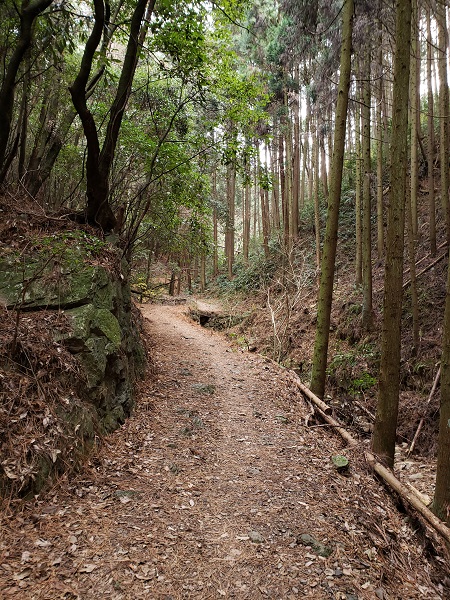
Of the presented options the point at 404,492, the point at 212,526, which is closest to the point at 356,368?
the point at 404,492

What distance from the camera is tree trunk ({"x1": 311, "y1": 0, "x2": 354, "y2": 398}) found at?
638cm

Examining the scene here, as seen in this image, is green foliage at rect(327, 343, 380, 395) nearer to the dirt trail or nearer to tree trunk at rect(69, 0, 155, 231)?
the dirt trail

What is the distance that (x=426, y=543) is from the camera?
157 inches

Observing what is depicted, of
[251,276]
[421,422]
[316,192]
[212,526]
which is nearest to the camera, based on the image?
[212,526]

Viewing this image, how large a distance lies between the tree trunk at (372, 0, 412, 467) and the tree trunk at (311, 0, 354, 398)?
175cm

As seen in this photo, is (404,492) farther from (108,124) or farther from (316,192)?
(316,192)

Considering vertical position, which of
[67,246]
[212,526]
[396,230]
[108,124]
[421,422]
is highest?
[108,124]

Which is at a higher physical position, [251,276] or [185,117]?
[185,117]

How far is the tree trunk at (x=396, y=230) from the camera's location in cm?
466

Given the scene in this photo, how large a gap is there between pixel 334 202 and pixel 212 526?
5.66 m

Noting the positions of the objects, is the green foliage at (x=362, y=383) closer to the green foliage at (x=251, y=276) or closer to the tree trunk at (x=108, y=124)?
the tree trunk at (x=108, y=124)

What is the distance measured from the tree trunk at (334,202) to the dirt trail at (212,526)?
168cm

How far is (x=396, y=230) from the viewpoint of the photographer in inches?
187

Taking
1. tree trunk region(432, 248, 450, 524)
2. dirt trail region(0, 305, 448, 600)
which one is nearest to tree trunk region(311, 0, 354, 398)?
dirt trail region(0, 305, 448, 600)
